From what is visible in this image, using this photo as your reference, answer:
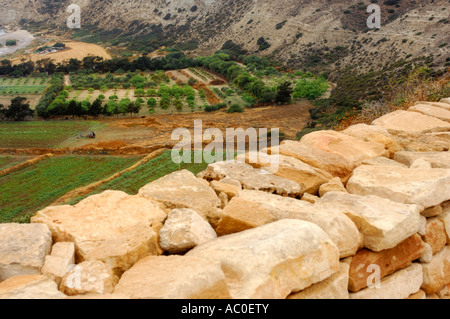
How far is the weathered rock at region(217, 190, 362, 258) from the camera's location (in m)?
2.72

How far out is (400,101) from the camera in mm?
8180

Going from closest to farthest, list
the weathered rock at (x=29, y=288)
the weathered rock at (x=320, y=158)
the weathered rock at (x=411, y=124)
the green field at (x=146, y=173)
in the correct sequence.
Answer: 1. the weathered rock at (x=29, y=288)
2. the weathered rock at (x=320, y=158)
3. the weathered rock at (x=411, y=124)
4. the green field at (x=146, y=173)

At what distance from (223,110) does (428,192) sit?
4282 cm

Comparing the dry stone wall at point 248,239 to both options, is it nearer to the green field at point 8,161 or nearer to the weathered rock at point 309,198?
the weathered rock at point 309,198

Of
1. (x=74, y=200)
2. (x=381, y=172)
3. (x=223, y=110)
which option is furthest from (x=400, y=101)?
(x=223, y=110)

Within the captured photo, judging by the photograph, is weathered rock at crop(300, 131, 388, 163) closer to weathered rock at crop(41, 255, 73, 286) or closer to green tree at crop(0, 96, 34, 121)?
weathered rock at crop(41, 255, 73, 286)

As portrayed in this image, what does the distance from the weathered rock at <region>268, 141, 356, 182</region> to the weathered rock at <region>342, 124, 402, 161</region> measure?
78 centimetres

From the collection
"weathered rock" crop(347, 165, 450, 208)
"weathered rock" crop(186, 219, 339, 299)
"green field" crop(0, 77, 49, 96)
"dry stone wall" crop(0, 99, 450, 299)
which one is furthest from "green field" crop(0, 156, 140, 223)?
"green field" crop(0, 77, 49, 96)

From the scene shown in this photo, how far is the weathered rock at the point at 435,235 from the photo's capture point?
3154 mm

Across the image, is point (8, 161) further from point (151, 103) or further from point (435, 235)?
point (435, 235)

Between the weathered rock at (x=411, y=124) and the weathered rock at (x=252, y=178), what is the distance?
2359 mm

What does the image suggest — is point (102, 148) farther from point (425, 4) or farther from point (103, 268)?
point (425, 4)

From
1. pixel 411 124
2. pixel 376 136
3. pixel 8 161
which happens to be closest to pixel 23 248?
pixel 376 136

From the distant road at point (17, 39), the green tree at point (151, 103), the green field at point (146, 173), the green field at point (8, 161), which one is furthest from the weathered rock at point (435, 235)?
the distant road at point (17, 39)
